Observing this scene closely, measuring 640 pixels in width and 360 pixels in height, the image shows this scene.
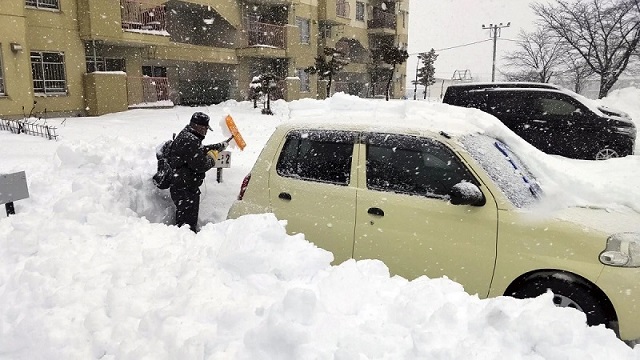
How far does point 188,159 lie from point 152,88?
1630cm

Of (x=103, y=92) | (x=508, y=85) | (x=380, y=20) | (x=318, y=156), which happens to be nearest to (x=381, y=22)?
(x=380, y=20)

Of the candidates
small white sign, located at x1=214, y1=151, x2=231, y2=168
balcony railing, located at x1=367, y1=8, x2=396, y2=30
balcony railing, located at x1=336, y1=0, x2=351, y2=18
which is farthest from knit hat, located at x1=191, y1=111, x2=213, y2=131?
balcony railing, located at x1=367, y1=8, x2=396, y2=30

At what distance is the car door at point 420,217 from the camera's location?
133 inches

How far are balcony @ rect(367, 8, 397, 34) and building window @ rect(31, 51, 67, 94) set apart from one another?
90.0 ft

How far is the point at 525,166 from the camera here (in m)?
3.95

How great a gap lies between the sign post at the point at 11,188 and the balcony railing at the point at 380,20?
3712cm

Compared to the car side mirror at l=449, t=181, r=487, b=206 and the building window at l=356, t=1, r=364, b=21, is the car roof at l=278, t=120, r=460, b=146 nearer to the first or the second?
the car side mirror at l=449, t=181, r=487, b=206

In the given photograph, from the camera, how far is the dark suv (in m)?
9.73

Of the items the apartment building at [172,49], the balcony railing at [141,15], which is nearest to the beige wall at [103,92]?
the apartment building at [172,49]

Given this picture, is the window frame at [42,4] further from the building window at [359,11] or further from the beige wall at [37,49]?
the building window at [359,11]

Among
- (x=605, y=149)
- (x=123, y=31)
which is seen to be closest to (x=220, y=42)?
(x=123, y=31)

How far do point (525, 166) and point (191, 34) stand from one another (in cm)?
2429

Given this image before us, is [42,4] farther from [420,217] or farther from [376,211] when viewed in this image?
[420,217]

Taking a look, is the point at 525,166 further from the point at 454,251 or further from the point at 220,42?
the point at 220,42
